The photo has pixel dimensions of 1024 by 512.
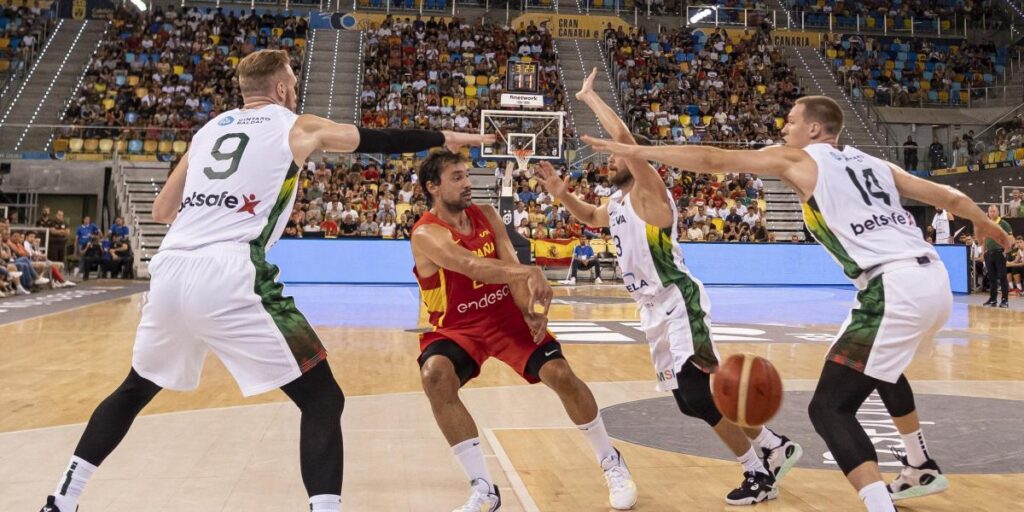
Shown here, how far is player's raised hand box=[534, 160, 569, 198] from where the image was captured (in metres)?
4.49

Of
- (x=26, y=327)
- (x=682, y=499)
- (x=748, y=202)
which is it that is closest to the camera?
(x=682, y=499)

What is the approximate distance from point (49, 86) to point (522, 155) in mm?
16534

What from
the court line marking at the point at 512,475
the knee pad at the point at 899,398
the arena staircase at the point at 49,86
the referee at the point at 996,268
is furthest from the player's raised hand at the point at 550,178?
the arena staircase at the point at 49,86

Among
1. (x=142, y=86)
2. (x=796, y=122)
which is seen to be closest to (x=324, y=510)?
(x=796, y=122)

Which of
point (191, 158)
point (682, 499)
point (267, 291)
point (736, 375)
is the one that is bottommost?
point (682, 499)

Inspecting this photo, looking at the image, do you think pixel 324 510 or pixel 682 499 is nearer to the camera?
pixel 324 510

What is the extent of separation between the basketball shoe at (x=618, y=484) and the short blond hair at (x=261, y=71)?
2.29 m

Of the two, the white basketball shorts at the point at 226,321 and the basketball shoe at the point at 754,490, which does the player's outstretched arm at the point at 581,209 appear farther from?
the white basketball shorts at the point at 226,321

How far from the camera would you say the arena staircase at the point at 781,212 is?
79.1 ft

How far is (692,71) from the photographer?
97.5 ft

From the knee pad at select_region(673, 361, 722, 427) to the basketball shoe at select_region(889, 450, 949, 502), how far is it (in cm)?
90

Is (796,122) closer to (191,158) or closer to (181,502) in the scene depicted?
(191,158)

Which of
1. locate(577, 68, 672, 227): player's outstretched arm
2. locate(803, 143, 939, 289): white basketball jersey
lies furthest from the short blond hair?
locate(803, 143, 939, 289): white basketball jersey

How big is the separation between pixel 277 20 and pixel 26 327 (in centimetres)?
2076
